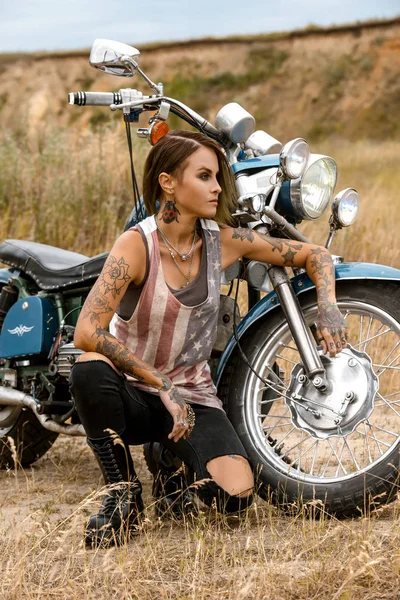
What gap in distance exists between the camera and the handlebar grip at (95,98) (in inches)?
142

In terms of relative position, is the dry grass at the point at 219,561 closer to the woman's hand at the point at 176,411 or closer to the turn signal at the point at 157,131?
the woman's hand at the point at 176,411

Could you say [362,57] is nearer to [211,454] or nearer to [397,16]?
[397,16]

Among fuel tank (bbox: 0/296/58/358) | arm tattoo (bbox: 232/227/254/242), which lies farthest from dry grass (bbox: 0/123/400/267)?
arm tattoo (bbox: 232/227/254/242)

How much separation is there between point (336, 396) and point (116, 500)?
863mm

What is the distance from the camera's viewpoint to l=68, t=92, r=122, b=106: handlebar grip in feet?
11.8

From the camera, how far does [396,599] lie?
8.43 feet

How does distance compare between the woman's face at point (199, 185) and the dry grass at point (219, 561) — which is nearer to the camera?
the dry grass at point (219, 561)

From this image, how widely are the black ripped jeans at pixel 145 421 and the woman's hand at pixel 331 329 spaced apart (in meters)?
0.50

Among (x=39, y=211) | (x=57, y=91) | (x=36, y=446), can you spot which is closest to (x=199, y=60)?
(x=57, y=91)

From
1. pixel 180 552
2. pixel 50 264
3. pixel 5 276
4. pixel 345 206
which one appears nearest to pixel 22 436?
pixel 5 276

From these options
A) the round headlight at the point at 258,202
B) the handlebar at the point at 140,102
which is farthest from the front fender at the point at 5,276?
the round headlight at the point at 258,202

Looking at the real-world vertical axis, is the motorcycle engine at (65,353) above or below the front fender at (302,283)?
below

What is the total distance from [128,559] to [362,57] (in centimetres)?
4480

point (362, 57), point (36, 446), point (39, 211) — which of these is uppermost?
point (362, 57)
